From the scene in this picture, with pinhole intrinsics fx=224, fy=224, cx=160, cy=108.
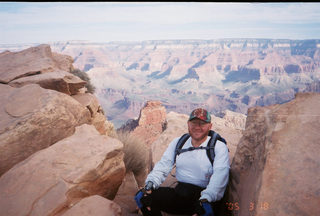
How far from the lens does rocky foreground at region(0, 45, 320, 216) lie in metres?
2.27

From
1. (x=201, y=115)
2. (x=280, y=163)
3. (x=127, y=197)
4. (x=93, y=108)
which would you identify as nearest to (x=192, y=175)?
(x=201, y=115)

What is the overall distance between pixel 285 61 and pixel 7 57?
202919mm

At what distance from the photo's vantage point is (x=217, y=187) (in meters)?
2.90

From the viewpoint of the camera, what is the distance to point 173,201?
323cm

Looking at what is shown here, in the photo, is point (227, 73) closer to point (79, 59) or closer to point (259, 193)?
point (79, 59)

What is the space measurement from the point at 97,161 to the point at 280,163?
244cm

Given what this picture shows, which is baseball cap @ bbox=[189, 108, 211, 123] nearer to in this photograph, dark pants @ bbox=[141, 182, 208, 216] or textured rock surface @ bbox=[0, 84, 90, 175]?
dark pants @ bbox=[141, 182, 208, 216]

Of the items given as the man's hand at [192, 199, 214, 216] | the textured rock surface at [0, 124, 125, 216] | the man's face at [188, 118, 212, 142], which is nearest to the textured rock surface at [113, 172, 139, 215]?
the textured rock surface at [0, 124, 125, 216]

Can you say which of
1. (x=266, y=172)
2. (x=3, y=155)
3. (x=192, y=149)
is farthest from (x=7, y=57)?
(x=266, y=172)

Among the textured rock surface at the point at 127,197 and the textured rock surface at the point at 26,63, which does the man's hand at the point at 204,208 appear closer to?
the textured rock surface at the point at 127,197

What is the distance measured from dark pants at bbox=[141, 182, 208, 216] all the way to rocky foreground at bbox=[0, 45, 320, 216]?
44 centimetres

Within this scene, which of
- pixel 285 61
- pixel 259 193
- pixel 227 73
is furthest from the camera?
pixel 227 73

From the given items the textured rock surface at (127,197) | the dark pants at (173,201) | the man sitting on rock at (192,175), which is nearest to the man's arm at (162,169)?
the man sitting on rock at (192,175)

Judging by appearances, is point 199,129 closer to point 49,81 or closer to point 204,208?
point 204,208
